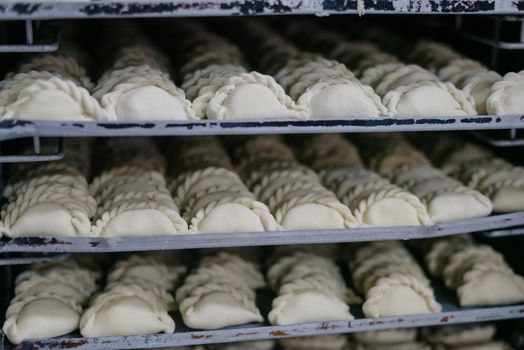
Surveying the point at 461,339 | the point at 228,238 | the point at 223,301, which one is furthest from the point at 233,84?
the point at 461,339

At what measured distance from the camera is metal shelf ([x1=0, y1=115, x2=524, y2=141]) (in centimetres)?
199

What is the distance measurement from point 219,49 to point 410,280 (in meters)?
1.12

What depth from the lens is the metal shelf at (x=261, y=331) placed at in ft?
7.28

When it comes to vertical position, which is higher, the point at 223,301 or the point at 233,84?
the point at 233,84

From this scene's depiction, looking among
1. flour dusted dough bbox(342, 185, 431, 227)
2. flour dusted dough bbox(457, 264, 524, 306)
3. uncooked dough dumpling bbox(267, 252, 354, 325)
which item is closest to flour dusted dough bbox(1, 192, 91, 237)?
uncooked dough dumpling bbox(267, 252, 354, 325)

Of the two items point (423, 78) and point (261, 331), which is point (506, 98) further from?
point (261, 331)

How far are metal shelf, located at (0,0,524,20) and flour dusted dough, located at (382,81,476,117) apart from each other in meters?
0.26

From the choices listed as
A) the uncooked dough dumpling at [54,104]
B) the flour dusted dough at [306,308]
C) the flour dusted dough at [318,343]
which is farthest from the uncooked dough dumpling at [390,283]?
the uncooked dough dumpling at [54,104]

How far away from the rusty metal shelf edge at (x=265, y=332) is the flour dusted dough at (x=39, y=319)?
0.03 meters

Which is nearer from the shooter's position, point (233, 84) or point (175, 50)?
point (233, 84)

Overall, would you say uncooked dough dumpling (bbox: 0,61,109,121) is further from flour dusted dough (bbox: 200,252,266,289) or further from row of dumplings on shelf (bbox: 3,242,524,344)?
flour dusted dough (bbox: 200,252,266,289)

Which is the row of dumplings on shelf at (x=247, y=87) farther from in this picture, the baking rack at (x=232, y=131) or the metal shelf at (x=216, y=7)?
the metal shelf at (x=216, y=7)

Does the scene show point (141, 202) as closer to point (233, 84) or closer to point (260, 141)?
point (233, 84)

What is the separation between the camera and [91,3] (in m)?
1.93
